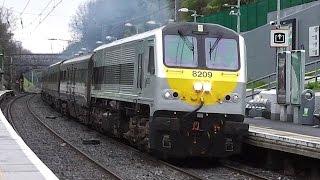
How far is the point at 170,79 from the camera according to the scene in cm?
1341

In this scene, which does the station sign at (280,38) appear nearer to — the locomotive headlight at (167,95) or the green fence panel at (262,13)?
the locomotive headlight at (167,95)

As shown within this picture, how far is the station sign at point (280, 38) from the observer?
2095 centimetres

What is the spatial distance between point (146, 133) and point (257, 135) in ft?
8.66

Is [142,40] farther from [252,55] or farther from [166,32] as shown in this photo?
[252,55]

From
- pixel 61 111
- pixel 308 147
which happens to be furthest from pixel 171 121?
pixel 61 111

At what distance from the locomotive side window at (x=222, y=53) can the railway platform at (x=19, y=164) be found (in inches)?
186

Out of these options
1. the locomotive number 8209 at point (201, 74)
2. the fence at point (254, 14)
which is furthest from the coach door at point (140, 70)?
the fence at point (254, 14)

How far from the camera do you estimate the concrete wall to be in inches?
1310

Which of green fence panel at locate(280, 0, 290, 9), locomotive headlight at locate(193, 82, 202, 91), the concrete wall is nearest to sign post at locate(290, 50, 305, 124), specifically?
locomotive headlight at locate(193, 82, 202, 91)

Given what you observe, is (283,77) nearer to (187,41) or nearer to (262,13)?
(187,41)

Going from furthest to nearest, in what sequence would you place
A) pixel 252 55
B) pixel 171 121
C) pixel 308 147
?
1. pixel 252 55
2. pixel 171 121
3. pixel 308 147

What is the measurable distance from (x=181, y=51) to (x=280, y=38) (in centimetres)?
820

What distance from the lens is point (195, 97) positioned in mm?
13516

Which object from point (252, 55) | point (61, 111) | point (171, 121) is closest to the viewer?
point (171, 121)
